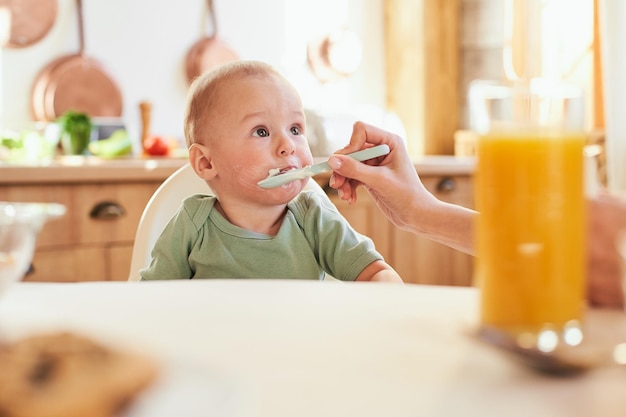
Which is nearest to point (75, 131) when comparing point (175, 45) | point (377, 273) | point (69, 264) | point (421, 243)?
point (69, 264)

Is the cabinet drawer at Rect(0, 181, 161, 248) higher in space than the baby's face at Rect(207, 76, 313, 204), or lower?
lower

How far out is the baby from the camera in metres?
1.25

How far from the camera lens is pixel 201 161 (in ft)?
4.48

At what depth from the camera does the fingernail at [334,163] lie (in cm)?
105

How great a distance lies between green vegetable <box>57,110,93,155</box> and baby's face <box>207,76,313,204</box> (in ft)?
6.00

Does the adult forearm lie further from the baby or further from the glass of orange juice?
the glass of orange juice

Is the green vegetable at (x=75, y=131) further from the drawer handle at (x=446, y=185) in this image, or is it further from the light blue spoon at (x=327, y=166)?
the light blue spoon at (x=327, y=166)

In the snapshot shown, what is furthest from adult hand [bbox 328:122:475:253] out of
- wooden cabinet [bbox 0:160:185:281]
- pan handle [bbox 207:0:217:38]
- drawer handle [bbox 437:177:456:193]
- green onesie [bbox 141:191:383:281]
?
pan handle [bbox 207:0:217:38]

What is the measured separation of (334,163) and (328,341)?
0.63m

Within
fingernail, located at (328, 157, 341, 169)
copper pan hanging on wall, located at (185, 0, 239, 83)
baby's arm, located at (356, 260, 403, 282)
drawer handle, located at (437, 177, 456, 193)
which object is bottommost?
drawer handle, located at (437, 177, 456, 193)

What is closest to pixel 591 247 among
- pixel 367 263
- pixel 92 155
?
pixel 367 263

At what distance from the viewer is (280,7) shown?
4.48m

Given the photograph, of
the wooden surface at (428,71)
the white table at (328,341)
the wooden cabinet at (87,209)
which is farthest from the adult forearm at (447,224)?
the wooden surface at (428,71)

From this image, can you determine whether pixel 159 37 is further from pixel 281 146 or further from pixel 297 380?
pixel 297 380
